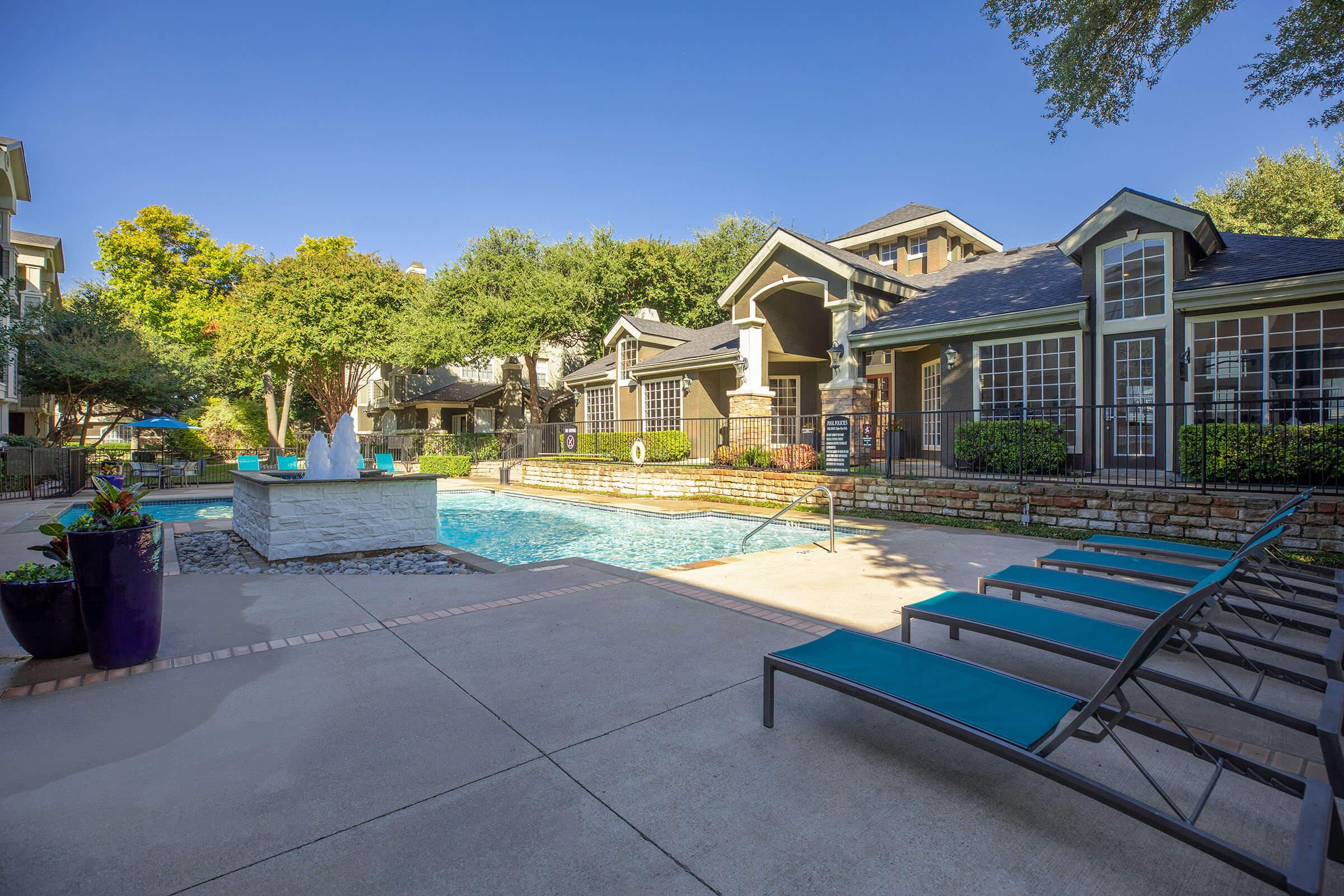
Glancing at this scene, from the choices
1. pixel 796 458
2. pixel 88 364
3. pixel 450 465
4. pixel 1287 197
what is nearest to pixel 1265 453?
pixel 796 458

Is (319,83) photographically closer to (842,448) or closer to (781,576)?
(842,448)

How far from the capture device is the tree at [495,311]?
82.1 ft

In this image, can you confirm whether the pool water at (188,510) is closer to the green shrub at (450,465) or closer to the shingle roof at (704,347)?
the green shrub at (450,465)

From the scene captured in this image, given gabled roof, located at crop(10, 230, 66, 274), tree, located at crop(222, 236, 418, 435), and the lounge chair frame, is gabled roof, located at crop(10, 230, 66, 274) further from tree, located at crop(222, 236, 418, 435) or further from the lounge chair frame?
the lounge chair frame

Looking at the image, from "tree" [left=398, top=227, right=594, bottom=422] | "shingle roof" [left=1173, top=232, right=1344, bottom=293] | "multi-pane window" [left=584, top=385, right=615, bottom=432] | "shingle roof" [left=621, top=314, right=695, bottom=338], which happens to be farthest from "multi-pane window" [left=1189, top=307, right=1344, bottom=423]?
"tree" [left=398, top=227, right=594, bottom=422]

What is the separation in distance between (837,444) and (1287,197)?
27.6 meters

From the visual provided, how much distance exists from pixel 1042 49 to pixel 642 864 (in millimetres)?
15386

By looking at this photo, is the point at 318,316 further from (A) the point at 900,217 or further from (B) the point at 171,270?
(A) the point at 900,217

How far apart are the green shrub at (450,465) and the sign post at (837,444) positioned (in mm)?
16978

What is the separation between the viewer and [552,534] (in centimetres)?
1260

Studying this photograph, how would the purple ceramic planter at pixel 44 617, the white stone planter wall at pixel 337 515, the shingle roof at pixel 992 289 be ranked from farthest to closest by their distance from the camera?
the shingle roof at pixel 992 289
the white stone planter wall at pixel 337 515
the purple ceramic planter at pixel 44 617

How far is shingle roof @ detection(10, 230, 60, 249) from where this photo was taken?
25.9 metres

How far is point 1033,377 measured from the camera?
13539mm

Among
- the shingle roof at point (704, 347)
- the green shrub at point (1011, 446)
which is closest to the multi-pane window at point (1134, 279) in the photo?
the green shrub at point (1011, 446)
